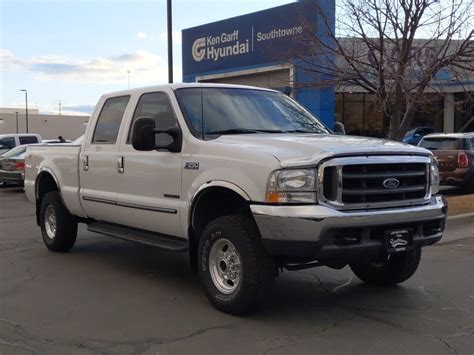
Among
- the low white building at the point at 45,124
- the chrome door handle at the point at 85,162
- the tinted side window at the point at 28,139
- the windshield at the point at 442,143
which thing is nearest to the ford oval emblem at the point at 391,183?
the chrome door handle at the point at 85,162

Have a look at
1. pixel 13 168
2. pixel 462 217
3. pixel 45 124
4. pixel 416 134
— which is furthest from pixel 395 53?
pixel 45 124

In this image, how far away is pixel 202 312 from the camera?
5.34 m

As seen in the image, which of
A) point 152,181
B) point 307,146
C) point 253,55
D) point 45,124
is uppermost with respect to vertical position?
point 253,55

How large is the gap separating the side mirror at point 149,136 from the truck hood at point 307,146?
48 cm

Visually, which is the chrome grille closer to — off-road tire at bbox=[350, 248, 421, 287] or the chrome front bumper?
the chrome front bumper

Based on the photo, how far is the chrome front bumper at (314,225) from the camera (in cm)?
457

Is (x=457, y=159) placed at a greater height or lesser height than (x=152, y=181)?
lesser

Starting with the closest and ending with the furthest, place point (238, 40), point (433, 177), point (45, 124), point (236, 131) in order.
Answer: point (433, 177)
point (236, 131)
point (238, 40)
point (45, 124)

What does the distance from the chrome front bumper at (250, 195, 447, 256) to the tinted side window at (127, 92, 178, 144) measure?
177 cm

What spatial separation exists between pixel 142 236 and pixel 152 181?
2.19ft

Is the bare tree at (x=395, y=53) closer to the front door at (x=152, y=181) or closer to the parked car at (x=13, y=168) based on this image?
the front door at (x=152, y=181)

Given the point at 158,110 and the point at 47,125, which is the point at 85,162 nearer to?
the point at 158,110

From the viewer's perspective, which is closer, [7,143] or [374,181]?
[374,181]

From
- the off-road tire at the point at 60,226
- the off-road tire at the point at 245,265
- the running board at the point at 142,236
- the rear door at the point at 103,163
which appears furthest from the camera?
the off-road tire at the point at 60,226
